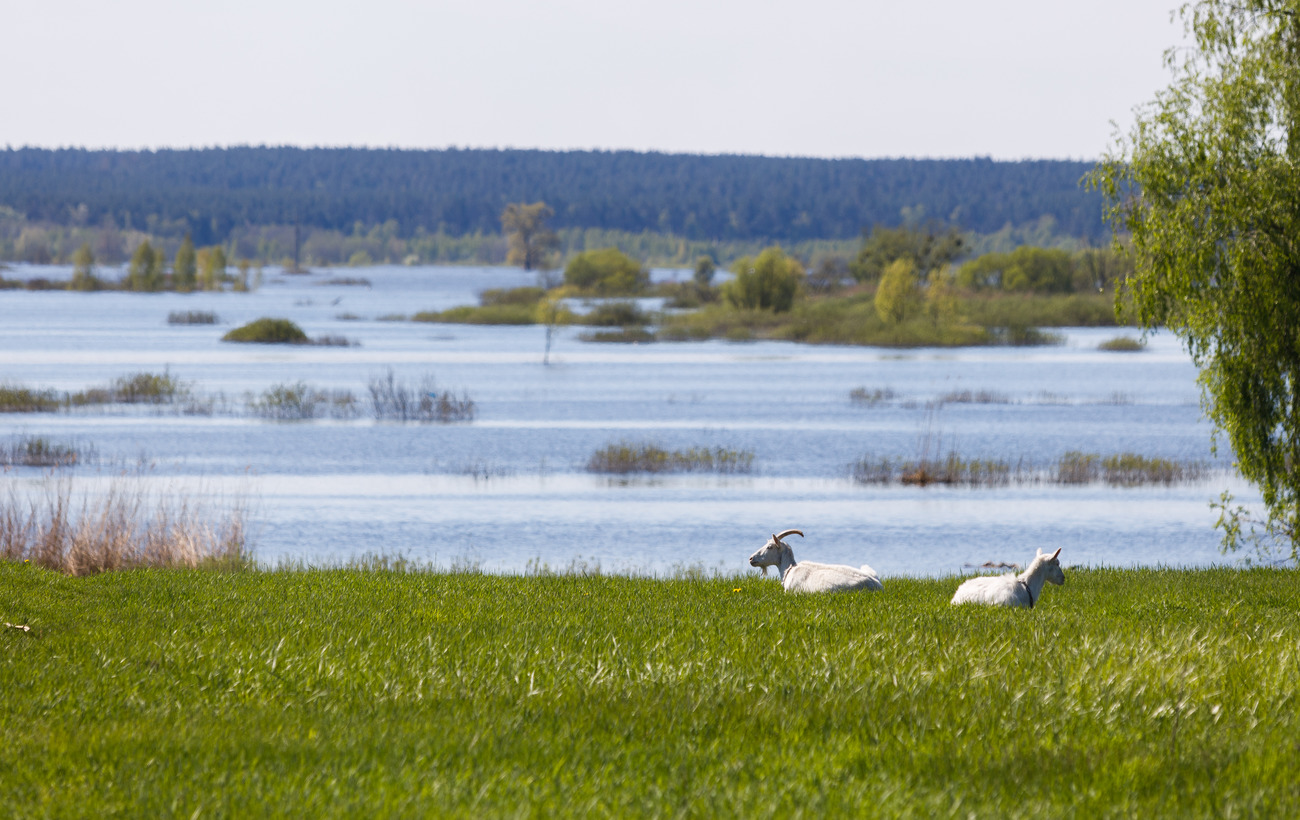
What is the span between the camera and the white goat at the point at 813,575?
13562 mm

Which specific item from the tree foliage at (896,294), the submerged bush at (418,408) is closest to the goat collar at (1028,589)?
the submerged bush at (418,408)

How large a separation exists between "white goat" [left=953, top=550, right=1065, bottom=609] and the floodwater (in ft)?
26.9

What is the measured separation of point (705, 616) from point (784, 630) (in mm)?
1193

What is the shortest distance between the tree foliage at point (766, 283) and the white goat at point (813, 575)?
286 feet

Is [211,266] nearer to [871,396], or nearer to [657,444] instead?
[871,396]

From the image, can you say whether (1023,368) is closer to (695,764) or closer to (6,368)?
(6,368)

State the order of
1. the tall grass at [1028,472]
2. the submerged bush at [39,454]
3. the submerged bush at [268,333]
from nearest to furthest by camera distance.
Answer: the submerged bush at [39,454] → the tall grass at [1028,472] → the submerged bush at [268,333]

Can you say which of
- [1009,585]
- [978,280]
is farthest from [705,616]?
[978,280]

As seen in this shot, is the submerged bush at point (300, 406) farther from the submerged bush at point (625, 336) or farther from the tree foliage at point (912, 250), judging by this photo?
the tree foliage at point (912, 250)

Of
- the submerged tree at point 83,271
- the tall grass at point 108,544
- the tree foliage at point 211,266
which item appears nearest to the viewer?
the tall grass at point 108,544

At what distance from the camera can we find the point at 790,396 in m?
59.9

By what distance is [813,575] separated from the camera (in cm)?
1385

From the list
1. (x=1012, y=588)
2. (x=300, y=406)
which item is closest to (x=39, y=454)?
(x=300, y=406)

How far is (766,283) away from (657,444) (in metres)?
62.4
